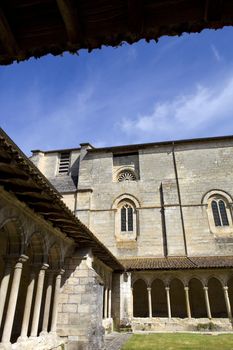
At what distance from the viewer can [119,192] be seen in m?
20.4

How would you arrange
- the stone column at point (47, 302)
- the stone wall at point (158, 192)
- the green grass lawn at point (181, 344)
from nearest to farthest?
the stone column at point (47, 302) < the green grass lawn at point (181, 344) < the stone wall at point (158, 192)

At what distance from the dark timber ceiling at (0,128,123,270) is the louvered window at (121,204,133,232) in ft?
33.4

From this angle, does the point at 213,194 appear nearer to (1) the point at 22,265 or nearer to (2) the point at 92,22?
(1) the point at 22,265

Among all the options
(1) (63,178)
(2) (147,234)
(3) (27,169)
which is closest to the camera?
(3) (27,169)

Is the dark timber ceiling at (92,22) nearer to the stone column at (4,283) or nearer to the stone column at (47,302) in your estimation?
the stone column at (4,283)

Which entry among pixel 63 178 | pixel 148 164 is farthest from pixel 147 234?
pixel 63 178

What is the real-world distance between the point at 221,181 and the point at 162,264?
7671 mm

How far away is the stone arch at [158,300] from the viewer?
16875 millimetres

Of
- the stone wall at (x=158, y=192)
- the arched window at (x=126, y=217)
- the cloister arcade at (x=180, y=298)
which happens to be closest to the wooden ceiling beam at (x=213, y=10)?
the cloister arcade at (x=180, y=298)

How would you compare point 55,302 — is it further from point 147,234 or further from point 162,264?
point 147,234

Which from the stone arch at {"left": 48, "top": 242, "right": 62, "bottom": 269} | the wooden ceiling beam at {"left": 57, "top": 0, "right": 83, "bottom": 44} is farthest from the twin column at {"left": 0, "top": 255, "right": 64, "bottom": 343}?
the wooden ceiling beam at {"left": 57, "top": 0, "right": 83, "bottom": 44}

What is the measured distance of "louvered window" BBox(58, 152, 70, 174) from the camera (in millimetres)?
23266

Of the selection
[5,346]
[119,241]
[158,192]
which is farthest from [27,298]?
[158,192]

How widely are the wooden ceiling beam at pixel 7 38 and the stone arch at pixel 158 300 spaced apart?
58.7ft
